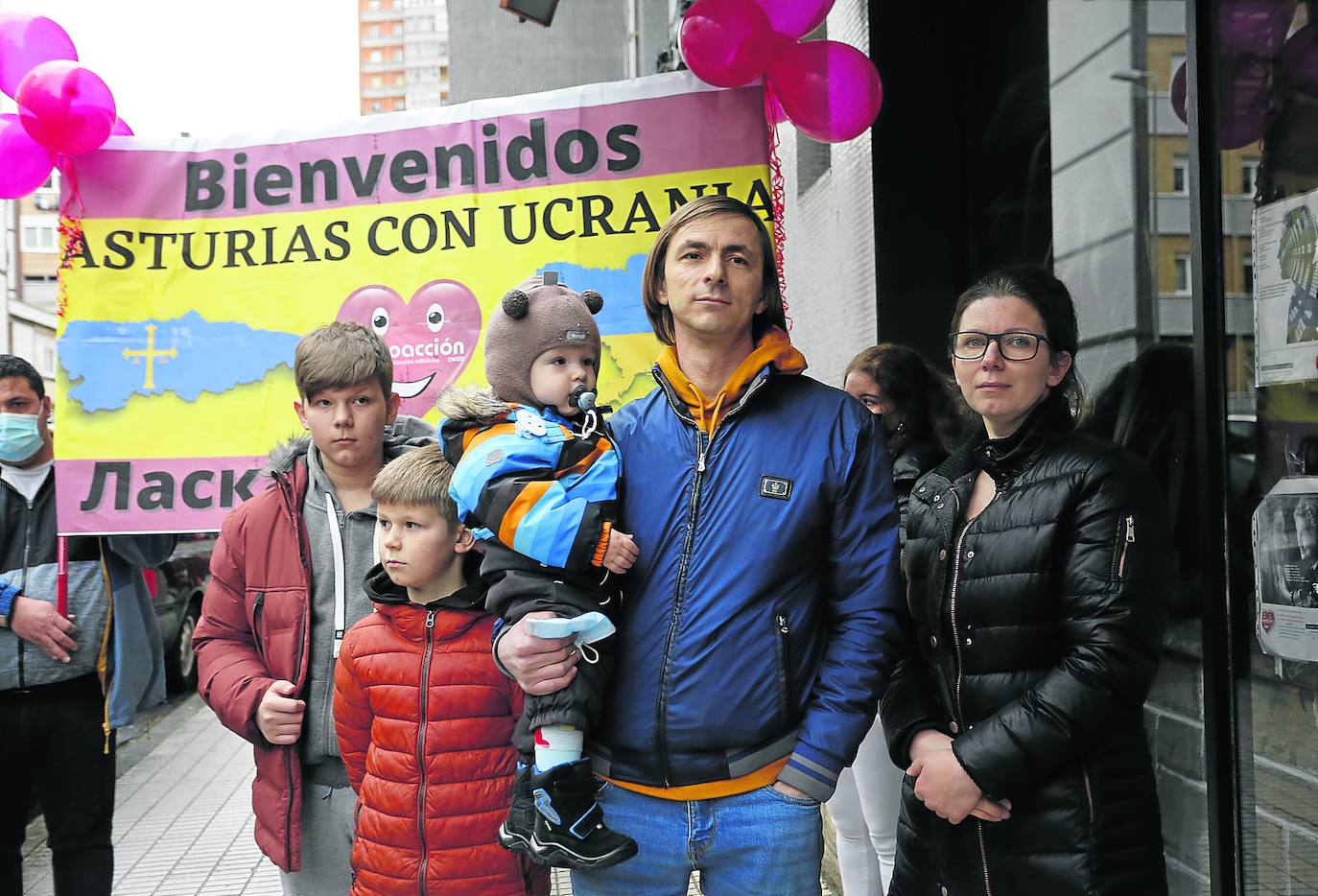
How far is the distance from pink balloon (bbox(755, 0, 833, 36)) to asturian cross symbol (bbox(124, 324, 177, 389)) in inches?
94.6

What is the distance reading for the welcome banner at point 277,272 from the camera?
3809 millimetres

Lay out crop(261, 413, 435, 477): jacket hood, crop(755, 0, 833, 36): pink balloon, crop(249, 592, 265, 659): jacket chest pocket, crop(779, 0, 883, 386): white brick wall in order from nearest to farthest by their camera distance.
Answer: crop(249, 592, 265, 659): jacket chest pocket < crop(261, 413, 435, 477): jacket hood < crop(755, 0, 833, 36): pink balloon < crop(779, 0, 883, 386): white brick wall

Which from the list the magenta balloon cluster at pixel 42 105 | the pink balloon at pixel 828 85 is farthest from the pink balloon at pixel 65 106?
the pink balloon at pixel 828 85

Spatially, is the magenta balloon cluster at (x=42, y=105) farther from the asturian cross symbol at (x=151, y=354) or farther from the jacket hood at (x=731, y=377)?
the jacket hood at (x=731, y=377)

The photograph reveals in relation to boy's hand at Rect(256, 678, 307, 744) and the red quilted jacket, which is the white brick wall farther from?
boy's hand at Rect(256, 678, 307, 744)

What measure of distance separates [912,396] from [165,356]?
2.68 metres

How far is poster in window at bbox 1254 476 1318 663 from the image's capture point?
7.55ft

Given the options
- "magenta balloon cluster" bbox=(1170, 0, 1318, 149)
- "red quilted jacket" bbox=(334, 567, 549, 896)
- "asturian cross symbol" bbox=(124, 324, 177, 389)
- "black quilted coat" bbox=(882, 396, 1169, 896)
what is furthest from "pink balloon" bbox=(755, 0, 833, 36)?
"asturian cross symbol" bbox=(124, 324, 177, 389)

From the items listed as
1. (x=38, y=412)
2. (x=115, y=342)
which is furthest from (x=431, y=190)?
(x=38, y=412)

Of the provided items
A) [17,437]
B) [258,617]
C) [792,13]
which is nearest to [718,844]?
[258,617]

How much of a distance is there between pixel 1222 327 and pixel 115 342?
3577 mm

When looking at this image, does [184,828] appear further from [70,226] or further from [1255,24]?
[1255,24]

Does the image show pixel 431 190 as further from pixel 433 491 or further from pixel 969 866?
pixel 969 866

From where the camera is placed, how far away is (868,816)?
359cm
